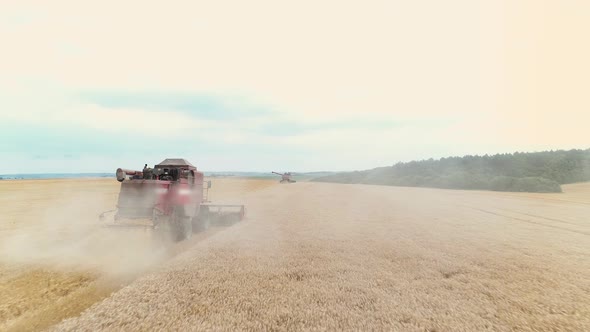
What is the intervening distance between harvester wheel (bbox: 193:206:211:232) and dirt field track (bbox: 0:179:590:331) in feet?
7.74

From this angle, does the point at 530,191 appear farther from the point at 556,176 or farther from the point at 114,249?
the point at 114,249

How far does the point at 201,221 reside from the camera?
44.0 feet

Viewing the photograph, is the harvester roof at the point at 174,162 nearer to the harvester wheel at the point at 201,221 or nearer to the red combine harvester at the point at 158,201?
the red combine harvester at the point at 158,201

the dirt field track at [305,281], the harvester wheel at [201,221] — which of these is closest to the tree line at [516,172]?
the dirt field track at [305,281]

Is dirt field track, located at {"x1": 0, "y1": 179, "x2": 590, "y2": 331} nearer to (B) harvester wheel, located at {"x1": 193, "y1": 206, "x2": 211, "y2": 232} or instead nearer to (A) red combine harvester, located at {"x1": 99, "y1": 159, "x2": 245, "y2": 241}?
(A) red combine harvester, located at {"x1": 99, "y1": 159, "x2": 245, "y2": 241}

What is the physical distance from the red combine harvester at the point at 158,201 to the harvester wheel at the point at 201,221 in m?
1.12

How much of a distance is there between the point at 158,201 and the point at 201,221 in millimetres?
3918

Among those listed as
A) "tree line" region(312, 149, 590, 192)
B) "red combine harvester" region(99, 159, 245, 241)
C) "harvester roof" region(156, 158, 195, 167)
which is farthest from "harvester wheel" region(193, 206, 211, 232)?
"tree line" region(312, 149, 590, 192)

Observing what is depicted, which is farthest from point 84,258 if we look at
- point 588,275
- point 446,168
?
point 446,168

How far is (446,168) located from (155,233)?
71.3m

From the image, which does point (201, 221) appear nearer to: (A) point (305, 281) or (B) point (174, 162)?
(B) point (174, 162)

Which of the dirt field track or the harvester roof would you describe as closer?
the dirt field track

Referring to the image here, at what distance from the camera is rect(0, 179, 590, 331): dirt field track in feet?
14.9

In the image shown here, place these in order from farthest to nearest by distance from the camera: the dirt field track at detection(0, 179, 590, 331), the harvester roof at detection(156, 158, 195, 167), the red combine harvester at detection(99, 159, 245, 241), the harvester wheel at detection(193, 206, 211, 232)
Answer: the harvester wheel at detection(193, 206, 211, 232), the harvester roof at detection(156, 158, 195, 167), the red combine harvester at detection(99, 159, 245, 241), the dirt field track at detection(0, 179, 590, 331)
